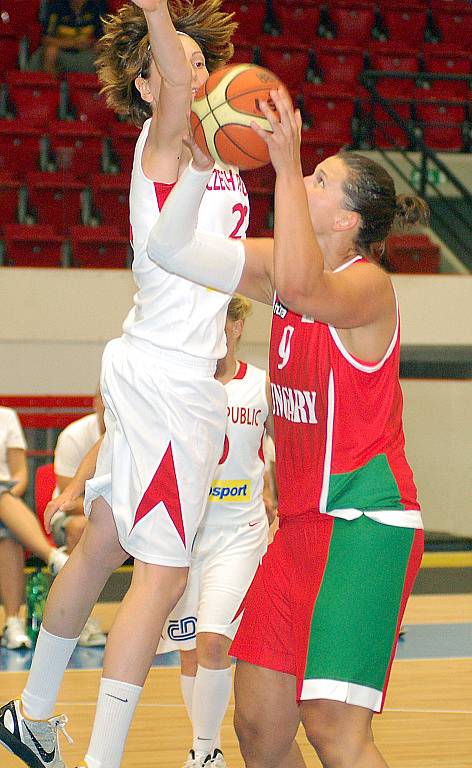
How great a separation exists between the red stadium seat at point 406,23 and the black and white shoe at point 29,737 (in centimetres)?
1108

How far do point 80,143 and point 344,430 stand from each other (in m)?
7.98

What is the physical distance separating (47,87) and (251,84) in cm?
878

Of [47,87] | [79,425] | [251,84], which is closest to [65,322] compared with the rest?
[79,425]

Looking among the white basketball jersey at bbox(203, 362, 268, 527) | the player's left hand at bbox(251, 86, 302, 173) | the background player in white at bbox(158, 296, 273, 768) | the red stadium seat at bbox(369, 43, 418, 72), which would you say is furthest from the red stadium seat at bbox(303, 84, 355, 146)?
the player's left hand at bbox(251, 86, 302, 173)

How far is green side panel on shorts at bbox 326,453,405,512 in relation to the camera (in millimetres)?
2893

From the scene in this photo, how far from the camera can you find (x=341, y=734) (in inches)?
109

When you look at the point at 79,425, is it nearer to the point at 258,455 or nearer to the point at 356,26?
the point at 258,455

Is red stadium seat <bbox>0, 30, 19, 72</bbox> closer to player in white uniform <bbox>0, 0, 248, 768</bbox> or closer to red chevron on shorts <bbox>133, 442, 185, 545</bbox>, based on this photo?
player in white uniform <bbox>0, 0, 248, 768</bbox>

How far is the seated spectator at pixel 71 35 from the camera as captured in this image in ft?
37.3

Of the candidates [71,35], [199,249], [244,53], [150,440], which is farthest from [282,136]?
[244,53]

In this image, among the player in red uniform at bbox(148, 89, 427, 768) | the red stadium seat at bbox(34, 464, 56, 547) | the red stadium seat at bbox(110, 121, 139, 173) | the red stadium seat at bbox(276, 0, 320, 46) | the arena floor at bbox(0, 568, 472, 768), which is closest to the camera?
the player in red uniform at bbox(148, 89, 427, 768)

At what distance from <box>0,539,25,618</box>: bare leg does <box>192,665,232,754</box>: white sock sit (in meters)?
2.74

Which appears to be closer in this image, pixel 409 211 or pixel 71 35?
pixel 409 211

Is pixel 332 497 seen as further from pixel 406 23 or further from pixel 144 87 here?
pixel 406 23
